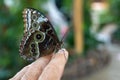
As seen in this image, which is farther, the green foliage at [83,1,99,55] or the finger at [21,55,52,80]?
the green foliage at [83,1,99,55]

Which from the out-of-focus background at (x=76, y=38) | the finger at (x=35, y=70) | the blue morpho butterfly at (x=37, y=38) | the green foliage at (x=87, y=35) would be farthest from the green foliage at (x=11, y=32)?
the finger at (x=35, y=70)

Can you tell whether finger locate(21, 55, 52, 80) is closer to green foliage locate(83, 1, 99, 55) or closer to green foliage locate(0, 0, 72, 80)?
green foliage locate(0, 0, 72, 80)

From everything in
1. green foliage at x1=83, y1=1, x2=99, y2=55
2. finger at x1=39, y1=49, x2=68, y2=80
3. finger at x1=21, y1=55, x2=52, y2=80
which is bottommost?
green foliage at x1=83, y1=1, x2=99, y2=55

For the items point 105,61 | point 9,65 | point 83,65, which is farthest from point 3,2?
point 105,61

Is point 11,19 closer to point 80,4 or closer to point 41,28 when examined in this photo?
point 80,4

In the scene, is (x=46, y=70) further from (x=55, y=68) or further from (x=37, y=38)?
(x=37, y=38)

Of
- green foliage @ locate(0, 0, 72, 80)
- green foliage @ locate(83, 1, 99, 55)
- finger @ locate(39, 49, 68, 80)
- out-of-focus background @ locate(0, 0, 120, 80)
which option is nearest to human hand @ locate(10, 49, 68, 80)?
finger @ locate(39, 49, 68, 80)

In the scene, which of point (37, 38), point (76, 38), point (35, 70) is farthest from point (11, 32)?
point (35, 70)
